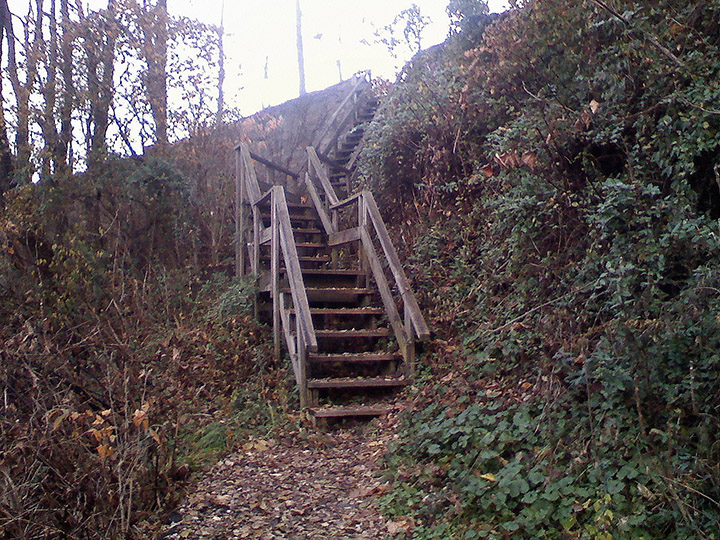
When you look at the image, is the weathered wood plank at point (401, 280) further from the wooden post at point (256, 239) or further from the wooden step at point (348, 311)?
the wooden post at point (256, 239)

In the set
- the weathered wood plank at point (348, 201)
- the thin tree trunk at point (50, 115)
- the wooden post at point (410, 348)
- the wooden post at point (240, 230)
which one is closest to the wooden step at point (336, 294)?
the weathered wood plank at point (348, 201)

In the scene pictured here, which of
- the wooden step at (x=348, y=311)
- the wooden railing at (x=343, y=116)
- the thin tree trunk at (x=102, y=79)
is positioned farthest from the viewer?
the wooden railing at (x=343, y=116)

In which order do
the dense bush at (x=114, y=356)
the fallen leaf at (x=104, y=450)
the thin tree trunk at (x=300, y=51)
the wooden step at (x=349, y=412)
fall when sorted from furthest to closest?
the thin tree trunk at (x=300, y=51), the wooden step at (x=349, y=412), the dense bush at (x=114, y=356), the fallen leaf at (x=104, y=450)

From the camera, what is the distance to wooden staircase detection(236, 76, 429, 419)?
617cm

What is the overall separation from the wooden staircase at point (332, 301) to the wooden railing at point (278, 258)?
1 cm

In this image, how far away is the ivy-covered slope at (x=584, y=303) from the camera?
332cm

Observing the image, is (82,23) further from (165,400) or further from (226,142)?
(165,400)

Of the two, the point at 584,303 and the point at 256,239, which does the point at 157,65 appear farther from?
the point at 584,303

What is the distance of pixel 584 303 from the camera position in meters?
4.66

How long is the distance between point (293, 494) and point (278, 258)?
12.0 ft

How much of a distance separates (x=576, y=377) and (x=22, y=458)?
144 inches

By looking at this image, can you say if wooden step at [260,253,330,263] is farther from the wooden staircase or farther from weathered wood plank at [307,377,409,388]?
weathered wood plank at [307,377,409,388]

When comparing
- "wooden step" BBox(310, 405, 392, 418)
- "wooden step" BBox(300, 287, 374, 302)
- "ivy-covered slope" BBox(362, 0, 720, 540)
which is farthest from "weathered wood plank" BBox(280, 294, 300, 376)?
"ivy-covered slope" BBox(362, 0, 720, 540)

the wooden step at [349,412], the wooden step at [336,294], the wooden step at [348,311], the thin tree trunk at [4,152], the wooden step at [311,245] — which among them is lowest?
the wooden step at [349,412]
